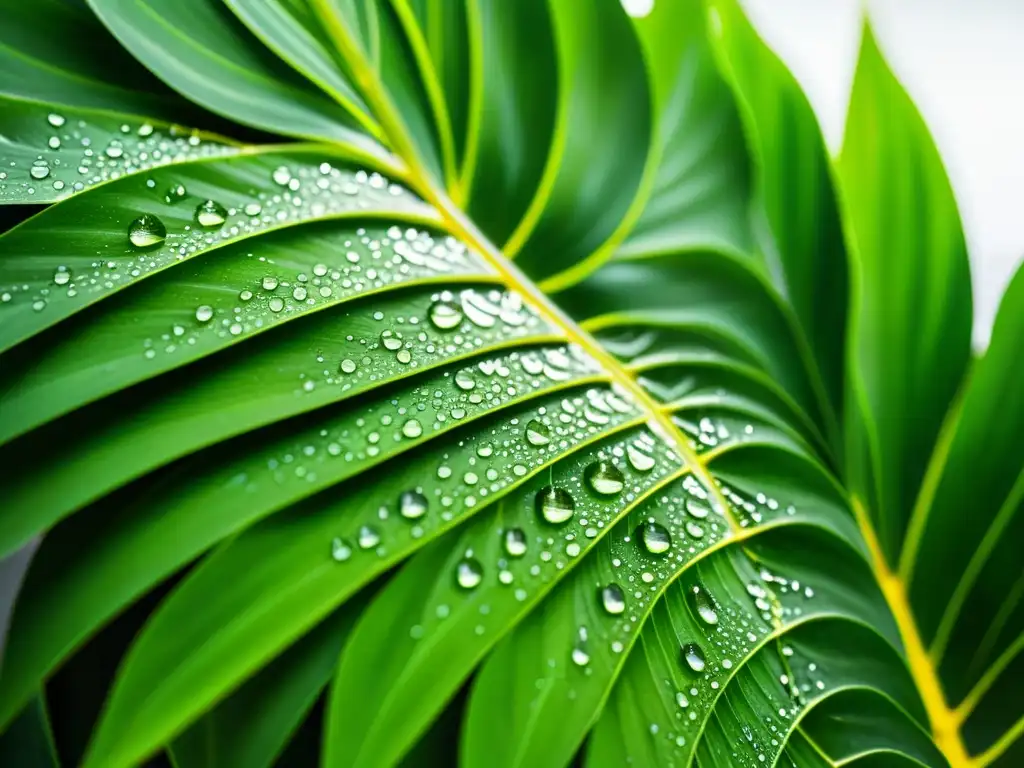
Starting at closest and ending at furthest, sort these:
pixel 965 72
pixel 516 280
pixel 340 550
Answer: pixel 340 550 → pixel 516 280 → pixel 965 72

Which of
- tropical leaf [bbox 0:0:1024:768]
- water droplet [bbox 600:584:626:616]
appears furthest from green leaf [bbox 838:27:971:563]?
water droplet [bbox 600:584:626:616]

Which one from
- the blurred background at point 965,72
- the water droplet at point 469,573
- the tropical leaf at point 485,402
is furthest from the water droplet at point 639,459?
the blurred background at point 965,72

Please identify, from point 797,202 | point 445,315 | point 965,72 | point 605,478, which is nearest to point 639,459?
point 605,478

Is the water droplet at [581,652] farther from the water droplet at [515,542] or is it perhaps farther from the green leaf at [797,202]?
the green leaf at [797,202]

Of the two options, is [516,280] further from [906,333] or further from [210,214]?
[906,333]

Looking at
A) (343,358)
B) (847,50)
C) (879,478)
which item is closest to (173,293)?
(343,358)

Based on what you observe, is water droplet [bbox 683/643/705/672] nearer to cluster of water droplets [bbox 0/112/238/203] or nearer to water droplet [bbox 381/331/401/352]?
water droplet [bbox 381/331/401/352]
